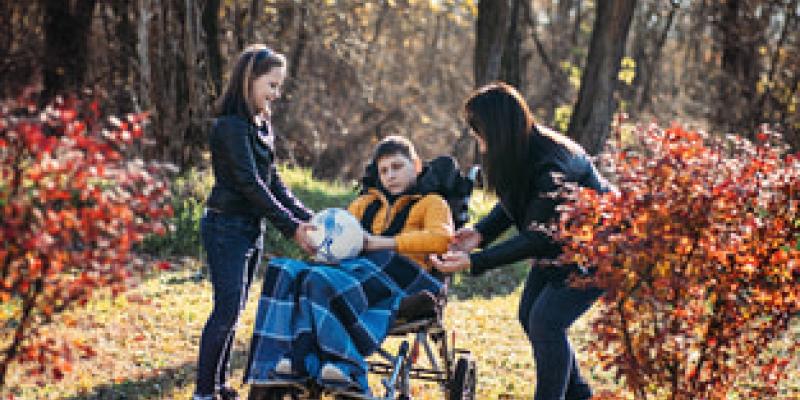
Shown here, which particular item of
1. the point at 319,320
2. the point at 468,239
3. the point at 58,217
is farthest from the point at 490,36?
the point at 58,217

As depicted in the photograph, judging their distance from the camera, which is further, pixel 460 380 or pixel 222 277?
pixel 460 380

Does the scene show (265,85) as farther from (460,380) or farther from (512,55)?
(512,55)

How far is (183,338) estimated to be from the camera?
7055 millimetres

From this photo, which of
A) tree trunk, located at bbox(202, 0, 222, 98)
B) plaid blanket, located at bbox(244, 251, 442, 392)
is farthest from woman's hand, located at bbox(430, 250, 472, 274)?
tree trunk, located at bbox(202, 0, 222, 98)

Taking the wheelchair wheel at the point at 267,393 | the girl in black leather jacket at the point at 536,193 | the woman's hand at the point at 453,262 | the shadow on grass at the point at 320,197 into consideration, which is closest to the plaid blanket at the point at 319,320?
the wheelchair wheel at the point at 267,393

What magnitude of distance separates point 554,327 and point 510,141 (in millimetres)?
828

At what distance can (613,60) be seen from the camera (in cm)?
1346

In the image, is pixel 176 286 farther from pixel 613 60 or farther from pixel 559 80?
pixel 559 80

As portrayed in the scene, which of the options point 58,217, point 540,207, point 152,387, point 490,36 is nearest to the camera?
point 58,217

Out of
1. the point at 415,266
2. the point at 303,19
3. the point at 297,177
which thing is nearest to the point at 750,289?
the point at 415,266

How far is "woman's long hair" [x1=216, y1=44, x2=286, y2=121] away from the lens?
4746 millimetres

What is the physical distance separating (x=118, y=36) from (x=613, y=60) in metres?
6.36

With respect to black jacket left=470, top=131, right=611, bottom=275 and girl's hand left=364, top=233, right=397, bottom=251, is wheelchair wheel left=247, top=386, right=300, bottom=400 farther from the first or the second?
black jacket left=470, top=131, right=611, bottom=275

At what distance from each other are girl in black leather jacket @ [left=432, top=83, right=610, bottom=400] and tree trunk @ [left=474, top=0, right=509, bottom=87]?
893 centimetres
